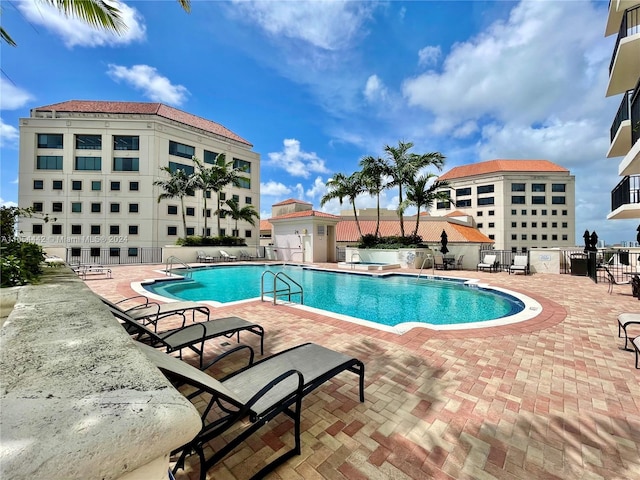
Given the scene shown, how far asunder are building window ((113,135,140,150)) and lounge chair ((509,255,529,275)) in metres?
38.7

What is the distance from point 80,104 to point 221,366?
46842mm

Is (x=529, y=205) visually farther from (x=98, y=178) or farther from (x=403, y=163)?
(x=98, y=178)

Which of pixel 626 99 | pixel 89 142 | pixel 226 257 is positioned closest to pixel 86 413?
pixel 626 99

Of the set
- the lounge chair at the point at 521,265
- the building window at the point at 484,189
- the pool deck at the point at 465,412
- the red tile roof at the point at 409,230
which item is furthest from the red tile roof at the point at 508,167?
the pool deck at the point at 465,412

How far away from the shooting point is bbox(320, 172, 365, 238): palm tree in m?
22.4

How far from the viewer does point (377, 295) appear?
36.8ft

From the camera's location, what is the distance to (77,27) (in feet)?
18.5

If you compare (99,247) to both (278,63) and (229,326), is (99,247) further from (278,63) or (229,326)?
(229,326)

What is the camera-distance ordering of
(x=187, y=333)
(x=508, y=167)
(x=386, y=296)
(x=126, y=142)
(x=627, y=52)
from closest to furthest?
(x=187, y=333), (x=386, y=296), (x=627, y=52), (x=126, y=142), (x=508, y=167)

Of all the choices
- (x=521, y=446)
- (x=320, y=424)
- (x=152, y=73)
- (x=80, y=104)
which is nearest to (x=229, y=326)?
(x=320, y=424)

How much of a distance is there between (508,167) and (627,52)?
5355cm

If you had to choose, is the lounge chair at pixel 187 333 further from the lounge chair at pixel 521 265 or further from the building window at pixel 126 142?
the building window at pixel 126 142

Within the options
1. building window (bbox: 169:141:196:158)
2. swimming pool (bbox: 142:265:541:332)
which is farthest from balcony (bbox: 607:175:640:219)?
building window (bbox: 169:141:196:158)

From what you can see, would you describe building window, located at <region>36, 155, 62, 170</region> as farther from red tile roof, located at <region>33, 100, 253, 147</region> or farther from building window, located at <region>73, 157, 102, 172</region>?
red tile roof, located at <region>33, 100, 253, 147</region>
